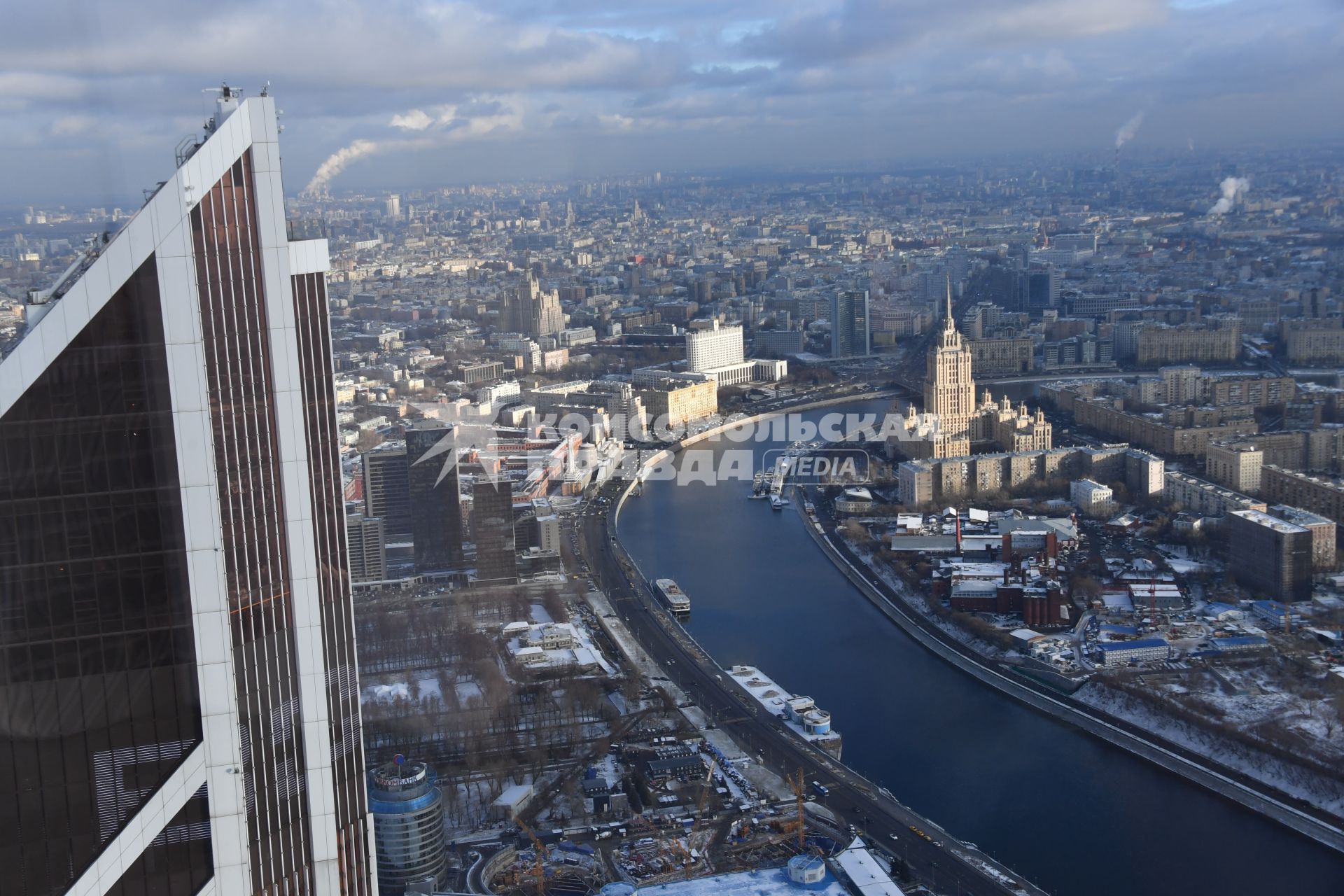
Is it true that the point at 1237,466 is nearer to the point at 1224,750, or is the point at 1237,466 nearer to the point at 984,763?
the point at 1224,750

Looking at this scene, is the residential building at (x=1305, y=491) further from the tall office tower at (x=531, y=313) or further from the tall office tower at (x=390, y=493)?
the tall office tower at (x=531, y=313)

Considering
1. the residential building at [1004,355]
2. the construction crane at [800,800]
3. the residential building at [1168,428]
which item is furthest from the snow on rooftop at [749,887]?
the residential building at [1004,355]

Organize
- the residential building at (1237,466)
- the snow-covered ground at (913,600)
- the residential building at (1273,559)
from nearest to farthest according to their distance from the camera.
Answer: the snow-covered ground at (913,600), the residential building at (1273,559), the residential building at (1237,466)

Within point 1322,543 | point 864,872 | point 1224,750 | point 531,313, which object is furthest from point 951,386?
point 864,872

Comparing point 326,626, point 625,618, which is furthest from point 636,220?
point 326,626

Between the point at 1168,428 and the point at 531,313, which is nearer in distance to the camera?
the point at 1168,428

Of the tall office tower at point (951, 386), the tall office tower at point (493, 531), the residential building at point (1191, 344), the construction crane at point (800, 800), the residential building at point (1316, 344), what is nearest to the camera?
the construction crane at point (800, 800)
